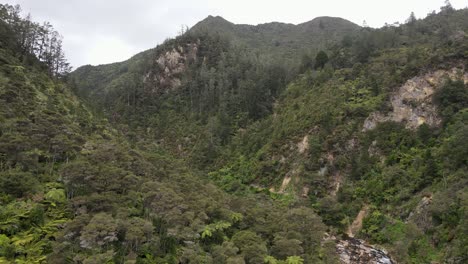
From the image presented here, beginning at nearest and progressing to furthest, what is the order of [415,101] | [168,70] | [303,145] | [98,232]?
[98,232]
[415,101]
[303,145]
[168,70]

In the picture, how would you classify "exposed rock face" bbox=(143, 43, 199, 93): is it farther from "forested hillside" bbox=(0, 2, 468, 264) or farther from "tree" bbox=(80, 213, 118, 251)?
"tree" bbox=(80, 213, 118, 251)

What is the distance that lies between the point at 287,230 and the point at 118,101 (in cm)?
7768

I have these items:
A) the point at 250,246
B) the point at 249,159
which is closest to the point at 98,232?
the point at 250,246

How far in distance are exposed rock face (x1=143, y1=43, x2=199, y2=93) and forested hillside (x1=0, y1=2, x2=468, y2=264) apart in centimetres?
60

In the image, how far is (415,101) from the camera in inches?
2083

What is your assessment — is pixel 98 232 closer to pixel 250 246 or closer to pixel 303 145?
pixel 250 246

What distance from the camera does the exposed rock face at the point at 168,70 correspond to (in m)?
101

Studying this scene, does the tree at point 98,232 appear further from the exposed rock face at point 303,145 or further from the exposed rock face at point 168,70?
the exposed rock face at point 168,70

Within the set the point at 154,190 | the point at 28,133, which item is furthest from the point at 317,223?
the point at 28,133

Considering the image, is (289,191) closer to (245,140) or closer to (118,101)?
(245,140)

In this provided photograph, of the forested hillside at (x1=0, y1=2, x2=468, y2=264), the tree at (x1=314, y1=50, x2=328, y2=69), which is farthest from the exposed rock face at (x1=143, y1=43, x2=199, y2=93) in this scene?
the tree at (x1=314, y1=50, x2=328, y2=69)

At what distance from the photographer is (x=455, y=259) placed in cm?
3042

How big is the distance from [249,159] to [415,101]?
87.5ft

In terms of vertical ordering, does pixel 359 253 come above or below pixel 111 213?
below
